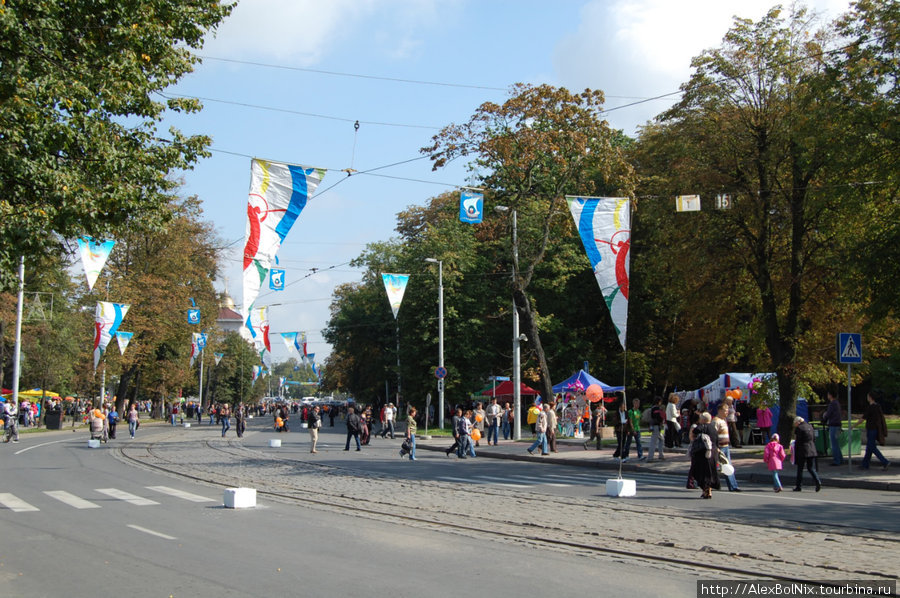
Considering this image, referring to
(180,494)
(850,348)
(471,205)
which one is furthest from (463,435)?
(180,494)

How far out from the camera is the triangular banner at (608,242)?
58.3 feet

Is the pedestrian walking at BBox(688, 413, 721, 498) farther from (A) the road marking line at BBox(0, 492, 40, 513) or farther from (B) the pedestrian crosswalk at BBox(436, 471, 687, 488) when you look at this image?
(A) the road marking line at BBox(0, 492, 40, 513)

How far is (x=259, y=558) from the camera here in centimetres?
894

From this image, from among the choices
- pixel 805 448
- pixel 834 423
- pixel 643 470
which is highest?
pixel 834 423

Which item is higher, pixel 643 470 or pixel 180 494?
pixel 180 494

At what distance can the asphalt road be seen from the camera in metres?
7.53

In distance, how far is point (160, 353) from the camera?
64438 mm

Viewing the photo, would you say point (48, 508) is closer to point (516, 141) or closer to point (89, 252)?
point (89, 252)

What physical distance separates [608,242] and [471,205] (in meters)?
9.38

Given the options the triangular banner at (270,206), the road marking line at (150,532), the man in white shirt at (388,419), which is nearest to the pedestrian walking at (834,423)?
the triangular banner at (270,206)

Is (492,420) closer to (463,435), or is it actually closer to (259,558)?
(463,435)

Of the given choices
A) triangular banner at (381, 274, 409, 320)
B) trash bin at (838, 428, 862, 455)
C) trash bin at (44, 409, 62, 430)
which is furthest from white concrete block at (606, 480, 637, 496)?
trash bin at (44, 409, 62, 430)

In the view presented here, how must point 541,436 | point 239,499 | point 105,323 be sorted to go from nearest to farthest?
point 239,499 → point 541,436 → point 105,323

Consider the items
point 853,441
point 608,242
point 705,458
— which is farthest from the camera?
point 853,441
